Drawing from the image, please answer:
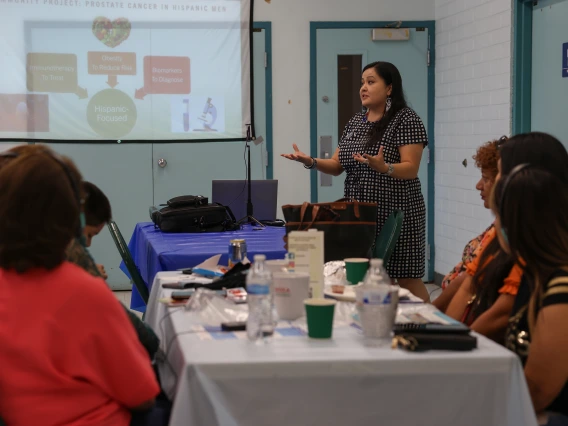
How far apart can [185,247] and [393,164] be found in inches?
42.9

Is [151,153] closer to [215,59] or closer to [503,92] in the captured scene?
[215,59]

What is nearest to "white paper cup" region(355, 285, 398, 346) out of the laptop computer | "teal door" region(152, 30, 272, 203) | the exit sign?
the laptop computer

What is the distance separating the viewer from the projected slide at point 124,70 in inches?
237

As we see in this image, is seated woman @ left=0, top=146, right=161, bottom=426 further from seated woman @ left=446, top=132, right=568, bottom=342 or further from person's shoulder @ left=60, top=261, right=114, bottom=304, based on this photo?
seated woman @ left=446, top=132, right=568, bottom=342

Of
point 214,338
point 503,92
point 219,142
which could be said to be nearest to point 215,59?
point 219,142

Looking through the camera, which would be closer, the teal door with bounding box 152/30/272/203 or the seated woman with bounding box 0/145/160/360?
the seated woman with bounding box 0/145/160/360

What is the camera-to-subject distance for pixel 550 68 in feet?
15.3

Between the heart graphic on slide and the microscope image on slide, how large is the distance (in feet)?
1.99

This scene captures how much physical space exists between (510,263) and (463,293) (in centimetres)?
28

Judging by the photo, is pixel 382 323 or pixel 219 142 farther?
pixel 219 142

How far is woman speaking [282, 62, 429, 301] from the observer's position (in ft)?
12.6

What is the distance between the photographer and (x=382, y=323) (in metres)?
1.83

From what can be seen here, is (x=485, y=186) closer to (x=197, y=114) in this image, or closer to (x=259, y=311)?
(x=259, y=311)

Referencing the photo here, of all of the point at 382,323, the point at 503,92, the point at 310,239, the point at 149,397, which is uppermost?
the point at 503,92
